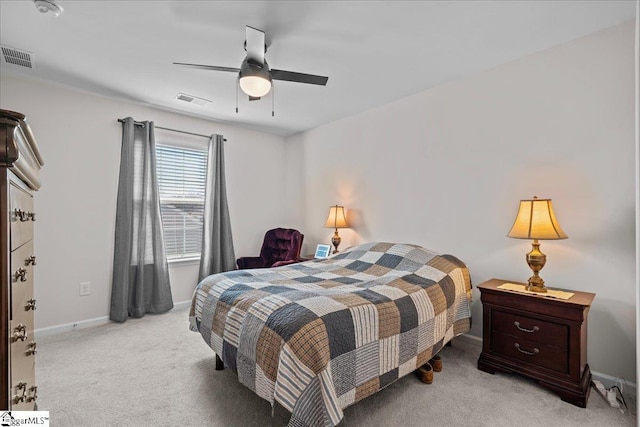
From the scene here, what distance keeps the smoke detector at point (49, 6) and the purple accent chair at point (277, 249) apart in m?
2.80

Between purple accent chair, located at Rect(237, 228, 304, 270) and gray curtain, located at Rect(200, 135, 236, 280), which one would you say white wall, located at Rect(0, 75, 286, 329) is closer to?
gray curtain, located at Rect(200, 135, 236, 280)

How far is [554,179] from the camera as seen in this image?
7.70ft

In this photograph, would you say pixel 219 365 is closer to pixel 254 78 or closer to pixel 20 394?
pixel 20 394

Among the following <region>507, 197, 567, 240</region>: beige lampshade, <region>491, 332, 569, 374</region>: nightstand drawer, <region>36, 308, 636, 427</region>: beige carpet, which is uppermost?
<region>507, 197, 567, 240</region>: beige lampshade

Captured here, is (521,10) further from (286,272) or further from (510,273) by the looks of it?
(286,272)

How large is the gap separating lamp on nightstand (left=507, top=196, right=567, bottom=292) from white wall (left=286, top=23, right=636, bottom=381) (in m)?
0.30

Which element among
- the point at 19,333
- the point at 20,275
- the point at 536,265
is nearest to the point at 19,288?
the point at 20,275

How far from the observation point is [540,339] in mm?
2053

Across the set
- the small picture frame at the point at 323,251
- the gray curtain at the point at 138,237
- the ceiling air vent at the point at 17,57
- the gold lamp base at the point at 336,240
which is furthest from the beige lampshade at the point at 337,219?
the ceiling air vent at the point at 17,57

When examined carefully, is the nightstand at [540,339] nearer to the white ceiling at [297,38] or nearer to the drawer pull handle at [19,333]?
the white ceiling at [297,38]

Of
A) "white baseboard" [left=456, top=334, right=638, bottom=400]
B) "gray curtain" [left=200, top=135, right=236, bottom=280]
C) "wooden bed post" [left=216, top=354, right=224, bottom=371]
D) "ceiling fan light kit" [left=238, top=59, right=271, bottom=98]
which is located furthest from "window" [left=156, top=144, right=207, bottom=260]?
"white baseboard" [left=456, top=334, right=638, bottom=400]

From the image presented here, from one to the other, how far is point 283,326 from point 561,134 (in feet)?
7.89

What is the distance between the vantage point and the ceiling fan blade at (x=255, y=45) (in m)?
1.94

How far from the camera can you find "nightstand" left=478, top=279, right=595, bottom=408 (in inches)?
74.8
